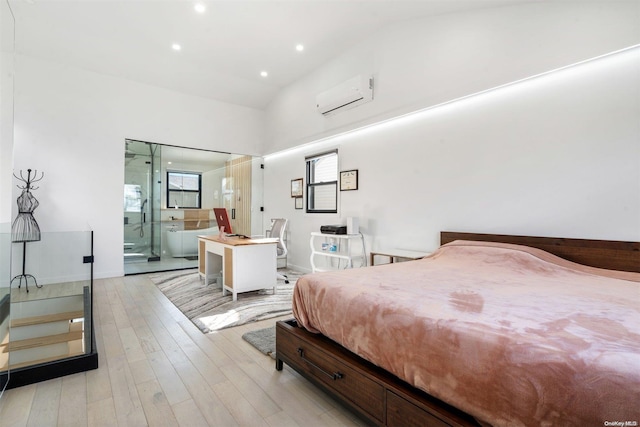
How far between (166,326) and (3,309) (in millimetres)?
1182

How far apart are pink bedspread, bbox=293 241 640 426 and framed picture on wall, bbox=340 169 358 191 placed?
2.44 metres

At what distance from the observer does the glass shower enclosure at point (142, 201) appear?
5.12 meters

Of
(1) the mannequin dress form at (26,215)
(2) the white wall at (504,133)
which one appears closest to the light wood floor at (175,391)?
(1) the mannequin dress form at (26,215)

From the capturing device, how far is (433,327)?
1.23m

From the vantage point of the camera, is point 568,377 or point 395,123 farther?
point 395,123

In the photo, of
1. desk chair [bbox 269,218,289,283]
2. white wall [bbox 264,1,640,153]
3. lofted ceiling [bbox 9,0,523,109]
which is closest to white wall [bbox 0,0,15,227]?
lofted ceiling [bbox 9,0,523,109]

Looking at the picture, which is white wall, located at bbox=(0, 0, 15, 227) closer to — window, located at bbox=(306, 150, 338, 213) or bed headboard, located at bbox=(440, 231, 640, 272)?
window, located at bbox=(306, 150, 338, 213)

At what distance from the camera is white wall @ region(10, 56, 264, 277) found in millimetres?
4355

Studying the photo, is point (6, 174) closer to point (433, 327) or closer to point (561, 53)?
point (433, 327)

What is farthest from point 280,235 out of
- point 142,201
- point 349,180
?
point 142,201

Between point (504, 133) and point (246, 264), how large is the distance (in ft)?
10.2

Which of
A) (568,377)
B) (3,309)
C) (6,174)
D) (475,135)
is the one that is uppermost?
(475,135)

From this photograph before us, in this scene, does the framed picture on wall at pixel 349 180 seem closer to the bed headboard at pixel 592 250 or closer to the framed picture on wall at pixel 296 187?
the framed picture on wall at pixel 296 187

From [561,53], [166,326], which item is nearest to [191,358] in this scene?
[166,326]
